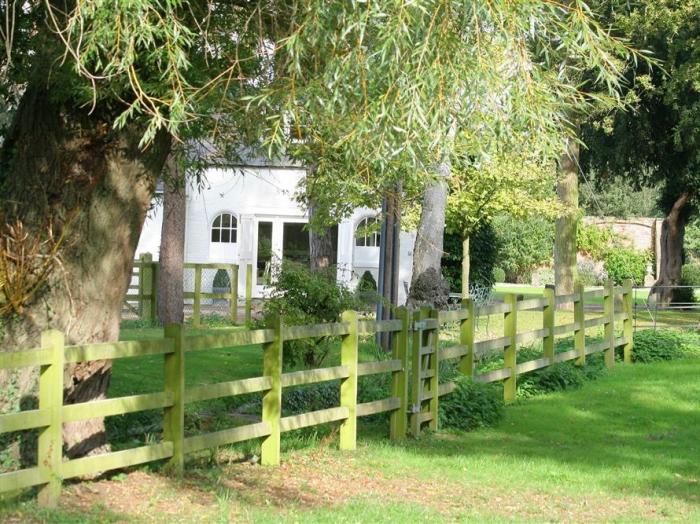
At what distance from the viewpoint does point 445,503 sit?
8117 mm

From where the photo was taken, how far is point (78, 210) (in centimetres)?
849

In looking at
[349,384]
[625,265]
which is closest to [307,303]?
[349,384]

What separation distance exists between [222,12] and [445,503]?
4.27m

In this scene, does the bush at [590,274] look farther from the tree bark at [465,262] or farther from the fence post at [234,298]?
the fence post at [234,298]

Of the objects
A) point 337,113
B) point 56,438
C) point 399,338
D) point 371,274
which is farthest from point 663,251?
point 56,438

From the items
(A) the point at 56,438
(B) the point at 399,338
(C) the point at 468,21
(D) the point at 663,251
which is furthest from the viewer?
(D) the point at 663,251

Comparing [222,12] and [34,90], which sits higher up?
[222,12]

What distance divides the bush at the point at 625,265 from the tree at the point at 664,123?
10.1 meters

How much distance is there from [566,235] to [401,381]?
836 inches

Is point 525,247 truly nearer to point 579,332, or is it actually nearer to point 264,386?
point 579,332

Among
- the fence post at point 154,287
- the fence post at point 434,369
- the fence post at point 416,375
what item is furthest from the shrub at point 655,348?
the fence post at point 154,287

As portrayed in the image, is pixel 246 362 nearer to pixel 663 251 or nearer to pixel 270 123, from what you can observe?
pixel 270 123

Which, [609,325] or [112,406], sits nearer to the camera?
[112,406]

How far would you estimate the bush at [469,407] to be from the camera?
11930mm
